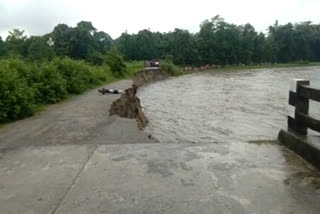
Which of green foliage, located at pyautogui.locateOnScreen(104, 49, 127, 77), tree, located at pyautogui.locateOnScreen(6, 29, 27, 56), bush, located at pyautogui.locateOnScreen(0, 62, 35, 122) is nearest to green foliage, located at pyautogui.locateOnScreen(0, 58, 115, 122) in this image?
bush, located at pyautogui.locateOnScreen(0, 62, 35, 122)

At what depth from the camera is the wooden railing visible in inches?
188

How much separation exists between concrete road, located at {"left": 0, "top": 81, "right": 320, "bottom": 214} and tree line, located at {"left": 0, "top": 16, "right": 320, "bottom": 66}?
1666 inches

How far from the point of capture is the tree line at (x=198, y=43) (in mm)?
53562

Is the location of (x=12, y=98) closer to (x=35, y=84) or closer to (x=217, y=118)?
(x=35, y=84)

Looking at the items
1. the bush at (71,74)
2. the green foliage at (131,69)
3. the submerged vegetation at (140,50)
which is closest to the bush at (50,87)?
the submerged vegetation at (140,50)

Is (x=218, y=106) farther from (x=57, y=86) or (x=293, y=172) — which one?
(x=293, y=172)

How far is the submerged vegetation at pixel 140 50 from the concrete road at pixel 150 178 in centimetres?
628

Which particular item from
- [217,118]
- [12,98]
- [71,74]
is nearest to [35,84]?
[12,98]

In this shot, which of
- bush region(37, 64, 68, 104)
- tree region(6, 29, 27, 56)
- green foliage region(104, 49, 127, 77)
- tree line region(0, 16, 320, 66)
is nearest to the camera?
bush region(37, 64, 68, 104)

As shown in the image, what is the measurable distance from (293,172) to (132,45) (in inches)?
2213

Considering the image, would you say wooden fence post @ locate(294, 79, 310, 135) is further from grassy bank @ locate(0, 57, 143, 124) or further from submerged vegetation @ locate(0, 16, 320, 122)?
submerged vegetation @ locate(0, 16, 320, 122)

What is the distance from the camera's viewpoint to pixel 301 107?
5.04m

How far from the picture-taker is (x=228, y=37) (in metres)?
66.2

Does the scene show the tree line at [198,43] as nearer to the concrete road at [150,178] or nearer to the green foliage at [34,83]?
the green foliage at [34,83]
